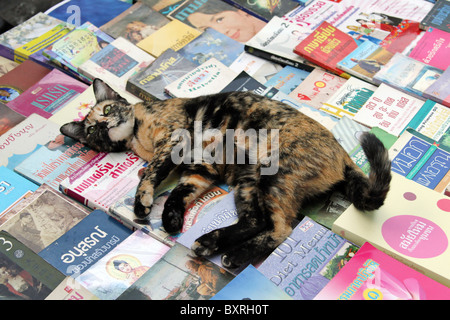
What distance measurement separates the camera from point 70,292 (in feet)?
6.26

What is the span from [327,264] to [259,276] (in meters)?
0.30

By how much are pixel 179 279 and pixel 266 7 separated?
2443 millimetres

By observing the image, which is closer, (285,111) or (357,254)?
(357,254)

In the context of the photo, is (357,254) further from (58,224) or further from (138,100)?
(138,100)

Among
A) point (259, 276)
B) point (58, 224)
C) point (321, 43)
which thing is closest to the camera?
point (259, 276)

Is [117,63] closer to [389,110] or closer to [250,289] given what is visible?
[389,110]

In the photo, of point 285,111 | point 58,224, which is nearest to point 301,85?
point 285,111

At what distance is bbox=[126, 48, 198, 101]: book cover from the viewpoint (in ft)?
9.78

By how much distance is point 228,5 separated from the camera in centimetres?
378

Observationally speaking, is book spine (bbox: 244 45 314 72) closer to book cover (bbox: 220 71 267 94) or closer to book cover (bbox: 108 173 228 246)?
book cover (bbox: 220 71 267 94)

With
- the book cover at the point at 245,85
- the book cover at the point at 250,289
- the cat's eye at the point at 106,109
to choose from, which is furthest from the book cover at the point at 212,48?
the book cover at the point at 250,289

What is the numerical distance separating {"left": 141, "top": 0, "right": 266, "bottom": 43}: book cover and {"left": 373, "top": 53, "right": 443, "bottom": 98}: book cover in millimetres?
992

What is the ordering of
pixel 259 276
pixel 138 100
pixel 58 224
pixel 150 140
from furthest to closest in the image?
pixel 138 100 → pixel 150 140 → pixel 58 224 → pixel 259 276

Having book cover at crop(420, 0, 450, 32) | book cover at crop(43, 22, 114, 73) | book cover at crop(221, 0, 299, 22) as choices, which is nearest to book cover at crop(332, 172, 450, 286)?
book cover at crop(420, 0, 450, 32)
